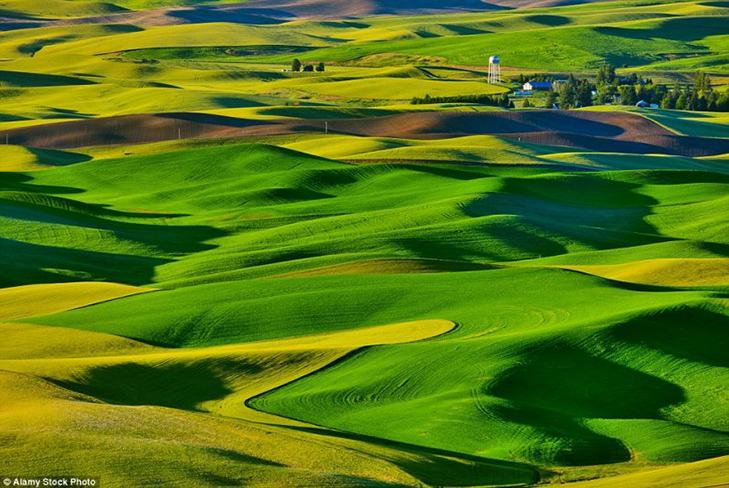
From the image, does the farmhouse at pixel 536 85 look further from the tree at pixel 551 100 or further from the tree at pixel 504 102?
the tree at pixel 504 102

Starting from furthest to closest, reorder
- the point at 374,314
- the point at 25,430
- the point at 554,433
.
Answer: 1. the point at 374,314
2. the point at 554,433
3. the point at 25,430

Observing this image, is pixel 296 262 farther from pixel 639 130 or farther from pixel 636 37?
pixel 636 37

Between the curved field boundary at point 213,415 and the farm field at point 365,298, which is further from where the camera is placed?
the farm field at point 365,298

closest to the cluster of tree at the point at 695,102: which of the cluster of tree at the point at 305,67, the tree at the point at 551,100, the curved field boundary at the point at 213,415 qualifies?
the tree at the point at 551,100

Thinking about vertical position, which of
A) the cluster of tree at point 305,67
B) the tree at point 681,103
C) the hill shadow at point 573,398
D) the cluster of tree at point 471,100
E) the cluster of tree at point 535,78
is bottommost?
the tree at point 681,103

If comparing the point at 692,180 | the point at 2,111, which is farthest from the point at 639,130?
the point at 2,111
